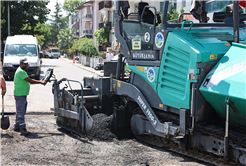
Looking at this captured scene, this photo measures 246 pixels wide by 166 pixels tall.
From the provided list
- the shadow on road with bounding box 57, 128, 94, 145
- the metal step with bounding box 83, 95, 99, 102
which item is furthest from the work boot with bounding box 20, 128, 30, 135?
the metal step with bounding box 83, 95, 99, 102

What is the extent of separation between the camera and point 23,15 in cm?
3522

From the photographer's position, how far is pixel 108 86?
796 centimetres

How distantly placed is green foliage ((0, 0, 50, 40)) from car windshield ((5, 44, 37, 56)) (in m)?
16.1

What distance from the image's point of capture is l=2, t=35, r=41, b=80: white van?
1845cm

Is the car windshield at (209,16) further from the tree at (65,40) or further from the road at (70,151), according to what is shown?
the tree at (65,40)

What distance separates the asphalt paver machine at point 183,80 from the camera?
5.09 meters

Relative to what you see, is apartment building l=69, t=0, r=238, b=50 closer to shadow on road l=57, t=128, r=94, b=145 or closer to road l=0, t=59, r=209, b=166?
shadow on road l=57, t=128, r=94, b=145

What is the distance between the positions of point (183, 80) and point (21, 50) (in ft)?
51.7

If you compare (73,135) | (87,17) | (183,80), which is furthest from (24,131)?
(87,17)

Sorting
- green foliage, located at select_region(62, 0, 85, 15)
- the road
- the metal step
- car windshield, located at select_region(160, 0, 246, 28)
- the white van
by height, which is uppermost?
green foliage, located at select_region(62, 0, 85, 15)

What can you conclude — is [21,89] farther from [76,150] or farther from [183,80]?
[183,80]

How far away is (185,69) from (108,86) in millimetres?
2865

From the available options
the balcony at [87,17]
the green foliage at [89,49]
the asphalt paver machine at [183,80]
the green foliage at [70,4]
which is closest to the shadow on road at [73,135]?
the asphalt paver machine at [183,80]

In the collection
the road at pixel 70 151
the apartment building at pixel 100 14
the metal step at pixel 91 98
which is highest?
the apartment building at pixel 100 14
